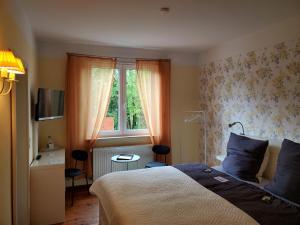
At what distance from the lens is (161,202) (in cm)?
197

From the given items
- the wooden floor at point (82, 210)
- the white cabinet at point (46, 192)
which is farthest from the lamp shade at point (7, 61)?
the wooden floor at point (82, 210)

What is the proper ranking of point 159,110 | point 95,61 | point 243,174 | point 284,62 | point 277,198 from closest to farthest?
point 277,198
point 243,174
point 284,62
point 95,61
point 159,110

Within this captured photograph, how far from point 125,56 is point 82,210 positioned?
2596 mm

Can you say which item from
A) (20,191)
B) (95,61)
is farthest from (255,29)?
(20,191)

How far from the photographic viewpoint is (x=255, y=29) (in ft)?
10.5

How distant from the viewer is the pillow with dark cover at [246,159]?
8.81ft

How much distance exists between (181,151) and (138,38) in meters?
2.33

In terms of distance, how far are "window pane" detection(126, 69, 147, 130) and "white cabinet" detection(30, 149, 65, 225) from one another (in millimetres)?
1678

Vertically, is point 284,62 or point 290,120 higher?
point 284,62

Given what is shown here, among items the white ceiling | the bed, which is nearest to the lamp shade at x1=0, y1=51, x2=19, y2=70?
the white ceiling

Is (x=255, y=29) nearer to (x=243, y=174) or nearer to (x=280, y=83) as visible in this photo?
(x=280, y=83)

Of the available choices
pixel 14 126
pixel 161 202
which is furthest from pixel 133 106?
pixel 161 202

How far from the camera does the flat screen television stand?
3.01m

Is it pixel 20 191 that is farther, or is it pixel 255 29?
pixel 255 29
